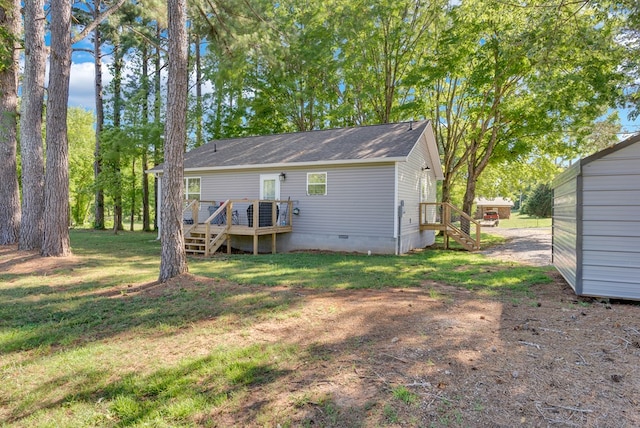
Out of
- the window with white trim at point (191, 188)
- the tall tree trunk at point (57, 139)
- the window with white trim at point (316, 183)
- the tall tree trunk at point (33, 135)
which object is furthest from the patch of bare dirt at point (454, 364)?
the window with white trim at point (191, 188)

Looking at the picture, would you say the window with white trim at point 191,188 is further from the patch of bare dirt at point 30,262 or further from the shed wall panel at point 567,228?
the shed wall panel at point 567,228

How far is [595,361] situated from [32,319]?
604 cm

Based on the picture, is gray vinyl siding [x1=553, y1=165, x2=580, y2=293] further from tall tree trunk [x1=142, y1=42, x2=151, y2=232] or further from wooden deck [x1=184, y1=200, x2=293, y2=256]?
tall tree trunk [x1=142, y1=42, x2=151, y2=232]

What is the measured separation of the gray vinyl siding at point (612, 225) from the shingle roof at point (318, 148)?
18.2 feet

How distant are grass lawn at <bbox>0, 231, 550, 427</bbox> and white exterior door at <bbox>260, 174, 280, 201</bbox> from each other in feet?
16.5

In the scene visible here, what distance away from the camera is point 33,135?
9.20 metres

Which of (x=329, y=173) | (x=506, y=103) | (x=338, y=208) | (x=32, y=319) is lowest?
(x=32, y=319)

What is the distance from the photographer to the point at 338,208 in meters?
11.6

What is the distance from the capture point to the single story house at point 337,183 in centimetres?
1098

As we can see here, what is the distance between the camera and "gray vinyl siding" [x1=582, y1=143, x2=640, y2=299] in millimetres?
5082

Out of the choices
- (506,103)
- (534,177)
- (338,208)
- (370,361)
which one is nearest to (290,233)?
(338,208)

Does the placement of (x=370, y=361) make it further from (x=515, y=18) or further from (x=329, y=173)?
(x=515, y=18)

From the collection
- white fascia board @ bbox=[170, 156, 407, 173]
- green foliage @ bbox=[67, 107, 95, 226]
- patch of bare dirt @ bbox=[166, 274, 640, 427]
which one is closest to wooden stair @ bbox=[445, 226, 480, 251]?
white fascia board @ bbox=[170, 156, 407, 173]

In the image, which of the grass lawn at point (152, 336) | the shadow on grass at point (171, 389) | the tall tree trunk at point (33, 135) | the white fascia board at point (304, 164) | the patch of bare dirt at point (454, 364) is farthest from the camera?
the white fascia board at point (304, 164)
